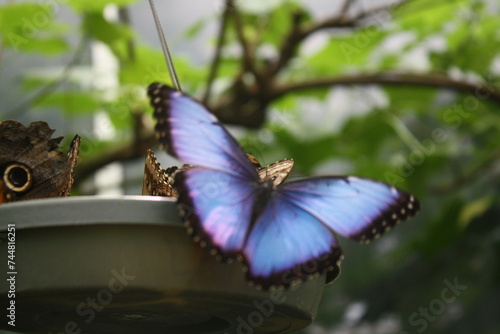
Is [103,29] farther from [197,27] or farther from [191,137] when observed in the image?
[191,137]

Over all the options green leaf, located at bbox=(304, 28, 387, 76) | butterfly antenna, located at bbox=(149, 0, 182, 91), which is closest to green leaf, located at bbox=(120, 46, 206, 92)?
green leaf, located at bbox=(304, 28, 387, 76)

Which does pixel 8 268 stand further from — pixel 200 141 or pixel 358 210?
pixel 358 210

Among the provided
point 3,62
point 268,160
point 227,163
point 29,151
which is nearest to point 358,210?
point 227,163

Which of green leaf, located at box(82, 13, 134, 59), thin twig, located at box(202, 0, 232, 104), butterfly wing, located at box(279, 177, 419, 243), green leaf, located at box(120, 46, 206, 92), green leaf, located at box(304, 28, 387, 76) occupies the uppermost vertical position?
butterfly wing, located at box(279, 177, 419, 243)

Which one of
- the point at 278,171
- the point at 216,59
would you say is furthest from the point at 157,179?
the point at 216,59

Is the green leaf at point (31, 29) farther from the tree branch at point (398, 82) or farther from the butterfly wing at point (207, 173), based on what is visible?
the butterfly wing at point (207, 173)

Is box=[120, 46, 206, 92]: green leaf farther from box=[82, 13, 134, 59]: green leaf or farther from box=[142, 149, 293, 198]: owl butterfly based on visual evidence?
box=[142, 149, 293, 198]: owl butterfly
